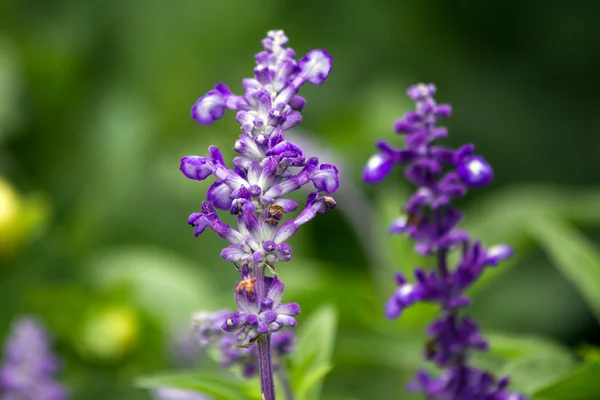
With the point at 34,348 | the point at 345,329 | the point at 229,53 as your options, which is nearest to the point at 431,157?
the point at 34,348

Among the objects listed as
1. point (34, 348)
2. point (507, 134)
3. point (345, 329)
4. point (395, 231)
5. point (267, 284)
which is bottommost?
point (267, 284)

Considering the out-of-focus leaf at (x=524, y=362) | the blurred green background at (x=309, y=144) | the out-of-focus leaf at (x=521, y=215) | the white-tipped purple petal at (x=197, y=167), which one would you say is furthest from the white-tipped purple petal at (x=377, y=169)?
the out-of-focus leaf at (x=521, y=215)

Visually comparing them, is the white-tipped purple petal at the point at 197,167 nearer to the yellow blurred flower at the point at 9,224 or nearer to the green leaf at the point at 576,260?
the green leaf at the point at 576,260

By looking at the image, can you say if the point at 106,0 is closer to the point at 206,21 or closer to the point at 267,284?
the point at 206,21

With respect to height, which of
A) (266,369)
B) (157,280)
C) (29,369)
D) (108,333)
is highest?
(157,280)

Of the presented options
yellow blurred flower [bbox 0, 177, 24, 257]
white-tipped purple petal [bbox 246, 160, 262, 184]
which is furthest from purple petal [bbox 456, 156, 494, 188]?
yellow blurred flower [bbox 0, 177, 24, 257]

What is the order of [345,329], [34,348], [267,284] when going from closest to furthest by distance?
[267,284]
[34,348]
[345,329]

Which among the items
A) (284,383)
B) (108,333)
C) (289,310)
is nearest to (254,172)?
(289,310)

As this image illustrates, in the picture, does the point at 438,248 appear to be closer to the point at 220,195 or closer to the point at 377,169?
the point at 377,169
